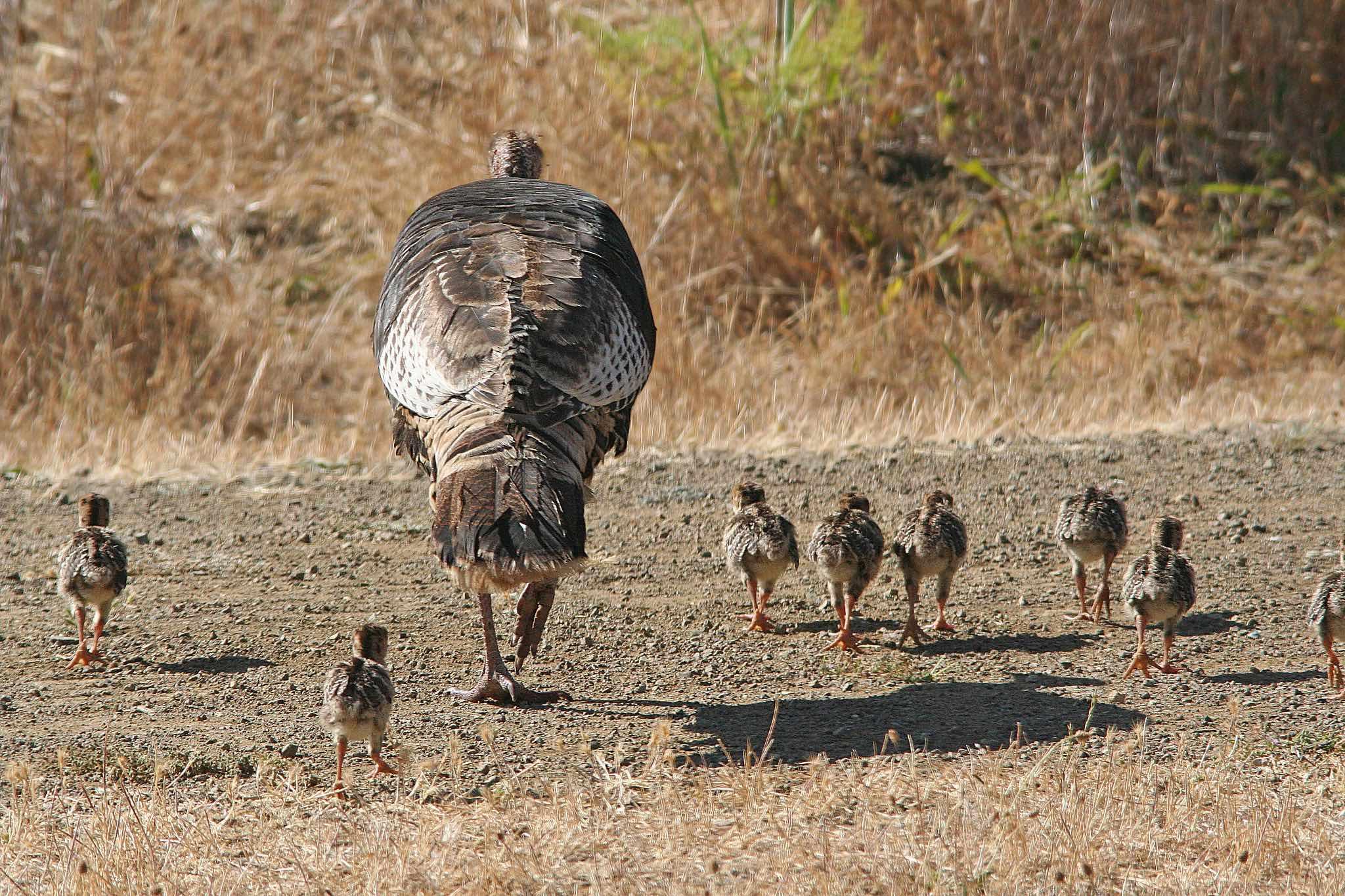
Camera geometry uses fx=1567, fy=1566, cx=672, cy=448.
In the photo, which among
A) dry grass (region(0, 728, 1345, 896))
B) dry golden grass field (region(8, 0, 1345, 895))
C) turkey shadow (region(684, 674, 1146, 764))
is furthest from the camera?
turkey shadow (region(684, 674, 1146, 764))

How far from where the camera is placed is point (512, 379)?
5.38 metres

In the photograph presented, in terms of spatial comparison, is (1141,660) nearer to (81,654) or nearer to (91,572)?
(91,572)

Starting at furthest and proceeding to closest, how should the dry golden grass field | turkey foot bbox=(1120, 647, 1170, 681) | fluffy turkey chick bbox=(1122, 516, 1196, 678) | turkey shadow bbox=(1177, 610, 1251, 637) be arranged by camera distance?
turkey shadow bbox=(1177, 610, 1251, 637) < turkey foot bbox=(1120, 647, 1170, 681) < fluffy turkey chick bbox=(1122, 516, 1196, 678) < the dry golden grass field

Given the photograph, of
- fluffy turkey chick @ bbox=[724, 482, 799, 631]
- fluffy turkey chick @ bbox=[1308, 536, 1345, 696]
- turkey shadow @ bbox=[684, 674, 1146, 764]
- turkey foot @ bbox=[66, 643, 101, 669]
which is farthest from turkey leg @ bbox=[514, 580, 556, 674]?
fluffy turkey chick @ bbox=[1308, 536, 1345, 696]

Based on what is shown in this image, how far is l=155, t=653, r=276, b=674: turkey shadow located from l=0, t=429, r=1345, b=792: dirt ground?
13 millimetres

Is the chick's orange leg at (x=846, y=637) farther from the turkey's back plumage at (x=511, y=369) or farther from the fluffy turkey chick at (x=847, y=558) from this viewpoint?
the turkey's back plumage at (x=511, y=369)

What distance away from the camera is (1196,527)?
7.59 metres

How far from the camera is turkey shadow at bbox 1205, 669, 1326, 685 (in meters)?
5.73

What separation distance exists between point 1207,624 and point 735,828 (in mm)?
2846

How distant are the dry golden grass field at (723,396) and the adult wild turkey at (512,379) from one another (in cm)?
69

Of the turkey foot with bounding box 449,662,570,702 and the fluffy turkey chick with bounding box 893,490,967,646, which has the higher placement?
the fluffy turkey chick with bounding box 893,490,967,646

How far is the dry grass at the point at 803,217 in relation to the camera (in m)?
11.8

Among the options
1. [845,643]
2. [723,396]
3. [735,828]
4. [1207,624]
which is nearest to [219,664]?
[845,643]

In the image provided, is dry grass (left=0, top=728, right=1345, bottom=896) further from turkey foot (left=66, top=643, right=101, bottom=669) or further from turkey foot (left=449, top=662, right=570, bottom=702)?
turkey foot (left=66, top=643, right=101, bottom=669)
